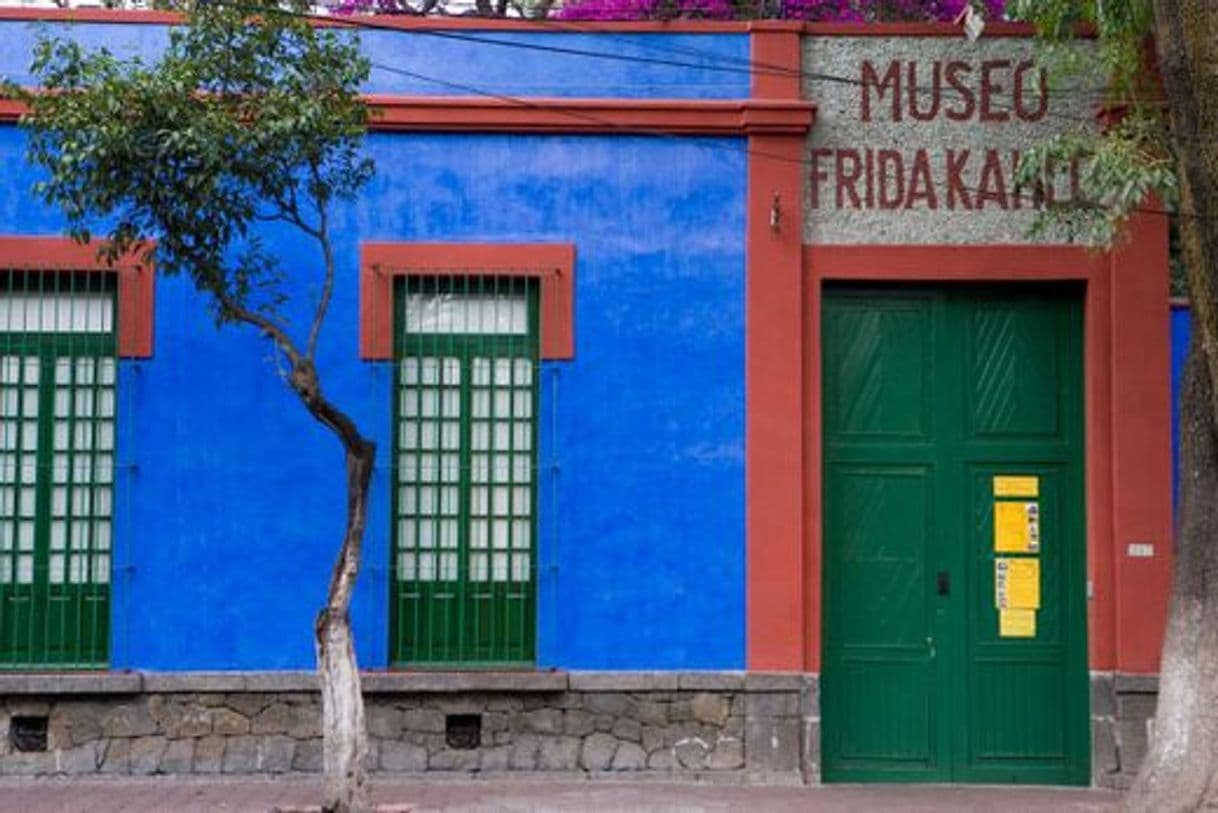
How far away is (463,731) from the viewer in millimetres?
10609

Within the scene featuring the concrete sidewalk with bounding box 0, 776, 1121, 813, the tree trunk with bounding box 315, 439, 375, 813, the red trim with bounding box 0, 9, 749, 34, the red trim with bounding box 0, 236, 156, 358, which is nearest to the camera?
the tree trunk with bounding box 315, 439, 375, 813

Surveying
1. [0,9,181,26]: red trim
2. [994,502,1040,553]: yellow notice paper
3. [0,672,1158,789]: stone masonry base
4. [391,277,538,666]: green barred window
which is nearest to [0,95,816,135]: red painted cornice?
[391,277,538,666]: green barred window

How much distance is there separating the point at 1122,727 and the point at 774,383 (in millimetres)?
3252

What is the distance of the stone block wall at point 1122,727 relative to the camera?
1044 centimetres

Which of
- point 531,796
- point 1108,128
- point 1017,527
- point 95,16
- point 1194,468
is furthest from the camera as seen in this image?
point 1017,527

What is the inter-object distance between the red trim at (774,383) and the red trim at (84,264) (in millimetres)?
4098

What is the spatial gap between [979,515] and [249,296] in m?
5.25

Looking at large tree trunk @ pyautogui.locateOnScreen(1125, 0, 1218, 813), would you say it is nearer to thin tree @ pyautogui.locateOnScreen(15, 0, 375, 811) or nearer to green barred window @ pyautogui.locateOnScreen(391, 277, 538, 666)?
green barred window @ pyautogui.locateOnScreen(391, 277, 538, 666)

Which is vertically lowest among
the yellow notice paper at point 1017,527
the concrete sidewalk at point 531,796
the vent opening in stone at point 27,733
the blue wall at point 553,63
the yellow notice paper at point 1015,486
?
the concrete sidewalk at point 531,796

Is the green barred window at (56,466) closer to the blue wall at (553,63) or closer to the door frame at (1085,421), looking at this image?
the blue wall at (553,63)

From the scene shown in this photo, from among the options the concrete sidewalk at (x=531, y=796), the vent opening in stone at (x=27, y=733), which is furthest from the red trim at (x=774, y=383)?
the vent opening in stone at (x=27, y=733)

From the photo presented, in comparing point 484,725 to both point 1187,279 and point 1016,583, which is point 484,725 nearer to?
point 1016,583

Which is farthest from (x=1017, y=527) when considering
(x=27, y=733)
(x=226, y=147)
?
(x=27, y=733)

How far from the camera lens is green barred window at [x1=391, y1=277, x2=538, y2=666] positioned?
10.7 m
